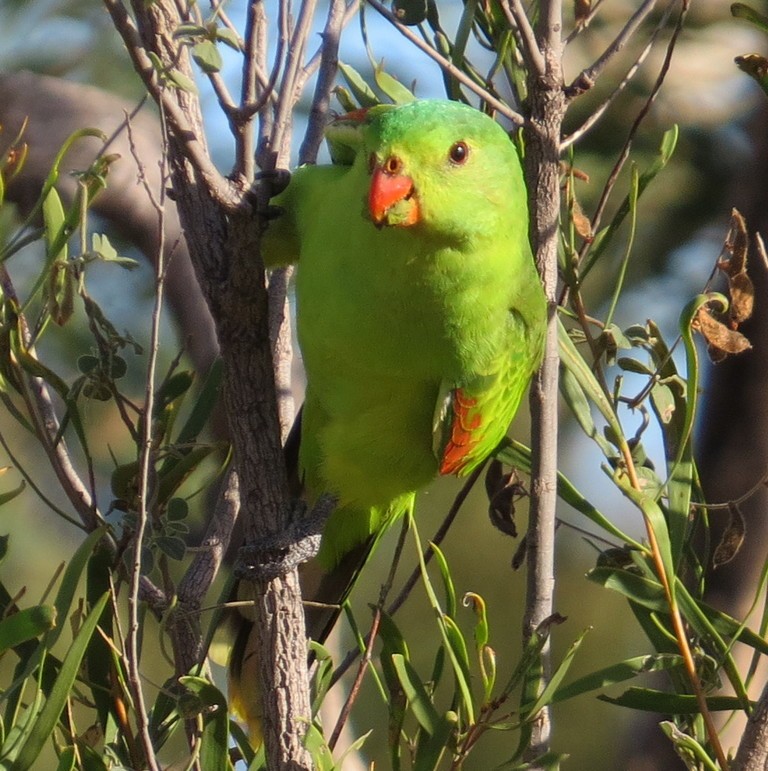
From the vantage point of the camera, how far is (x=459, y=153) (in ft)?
5.57

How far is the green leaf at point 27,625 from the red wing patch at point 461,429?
0.87 m

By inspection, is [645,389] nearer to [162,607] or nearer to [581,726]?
[162,607]

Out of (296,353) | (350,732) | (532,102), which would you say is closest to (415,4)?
(532,102)

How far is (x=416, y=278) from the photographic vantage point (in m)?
1.80

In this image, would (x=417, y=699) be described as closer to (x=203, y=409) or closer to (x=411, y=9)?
(x=203, y=409)

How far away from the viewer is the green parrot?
1.68 m

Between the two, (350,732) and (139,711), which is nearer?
→ (139,711)

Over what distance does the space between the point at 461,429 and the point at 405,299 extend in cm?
31

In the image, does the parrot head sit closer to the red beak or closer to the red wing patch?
the red beak

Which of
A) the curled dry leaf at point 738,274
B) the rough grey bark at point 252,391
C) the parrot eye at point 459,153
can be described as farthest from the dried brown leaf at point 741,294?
the rough grey bark at point 252,391

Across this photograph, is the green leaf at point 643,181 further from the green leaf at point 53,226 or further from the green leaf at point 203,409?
the green leaf at point 53,226

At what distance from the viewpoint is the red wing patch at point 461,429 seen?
199cm

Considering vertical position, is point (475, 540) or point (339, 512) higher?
point (339, 512)

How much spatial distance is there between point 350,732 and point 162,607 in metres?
1.33
